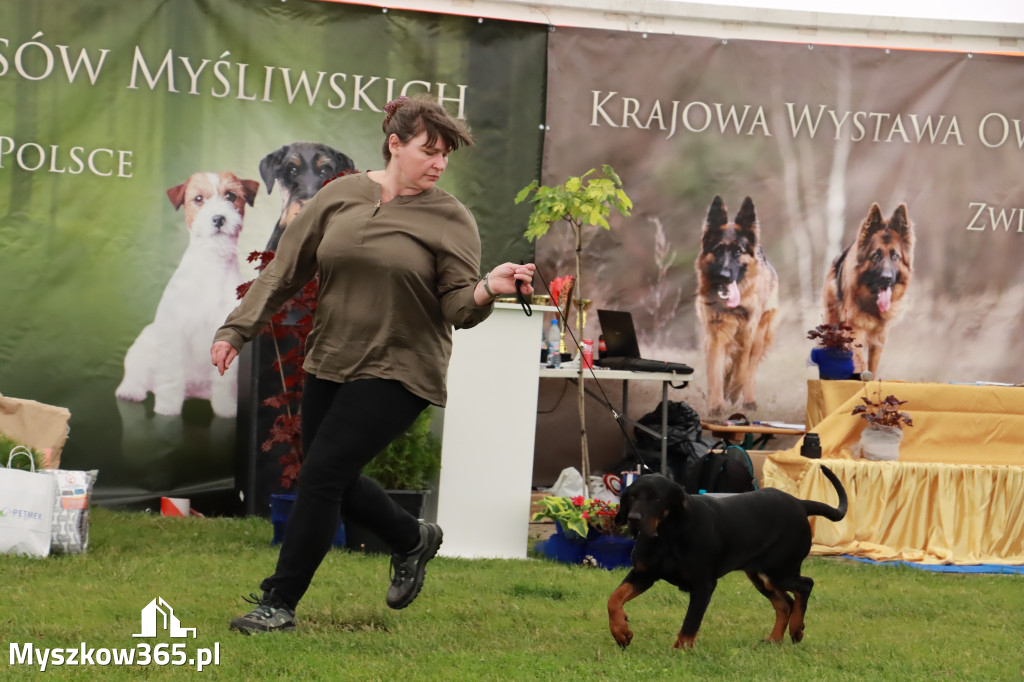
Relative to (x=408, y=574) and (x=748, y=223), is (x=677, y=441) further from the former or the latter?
(x=408, y=574)

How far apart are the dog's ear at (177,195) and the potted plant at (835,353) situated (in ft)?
12.4

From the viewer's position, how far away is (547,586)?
4.93 metres

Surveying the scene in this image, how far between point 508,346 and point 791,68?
327 centimetres

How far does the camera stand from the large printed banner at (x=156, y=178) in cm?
684

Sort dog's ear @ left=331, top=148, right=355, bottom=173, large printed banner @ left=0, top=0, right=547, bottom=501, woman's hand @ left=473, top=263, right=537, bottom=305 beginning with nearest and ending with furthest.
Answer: woman's hand @ left=473, top=263, right=537, bottom=305 < large printed banner @ left=0, top=0, right=547, bottom=501 < dog's ear @ left=331, top=148, right=355, bottom=173

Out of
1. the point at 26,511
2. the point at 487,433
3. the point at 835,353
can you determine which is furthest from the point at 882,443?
the point at 26,511

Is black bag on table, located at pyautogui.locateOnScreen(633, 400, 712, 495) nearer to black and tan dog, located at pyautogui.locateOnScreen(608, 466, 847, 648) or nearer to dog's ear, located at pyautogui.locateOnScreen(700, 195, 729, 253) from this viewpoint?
dog's ear, located at pyautogui.locateOnScreen(700, 195, 729, 253)

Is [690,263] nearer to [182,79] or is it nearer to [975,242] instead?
[975,242]

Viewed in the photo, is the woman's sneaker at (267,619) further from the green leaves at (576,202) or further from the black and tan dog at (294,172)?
the black and tan dog at (294,172)

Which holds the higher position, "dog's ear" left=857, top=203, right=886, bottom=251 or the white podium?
"dog's ear" left=857, top=203, right=886, bottom=251

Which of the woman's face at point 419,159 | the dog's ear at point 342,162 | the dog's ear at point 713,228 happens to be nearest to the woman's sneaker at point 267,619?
the woman's face at point 419,159

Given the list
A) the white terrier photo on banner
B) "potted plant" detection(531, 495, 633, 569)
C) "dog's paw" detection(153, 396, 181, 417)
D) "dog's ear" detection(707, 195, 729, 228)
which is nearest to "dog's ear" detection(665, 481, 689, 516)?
"potted plant" detection(531, 495, 633, 569)

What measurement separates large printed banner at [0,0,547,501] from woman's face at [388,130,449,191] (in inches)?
141

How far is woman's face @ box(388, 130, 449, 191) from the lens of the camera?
359 centimetres
